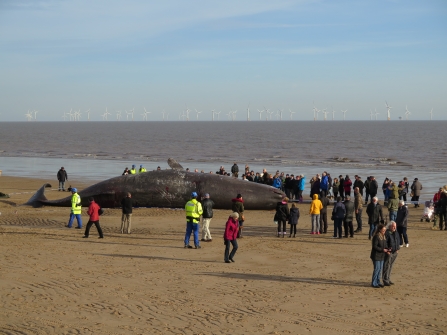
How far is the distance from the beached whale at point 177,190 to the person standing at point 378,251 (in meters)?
13.6

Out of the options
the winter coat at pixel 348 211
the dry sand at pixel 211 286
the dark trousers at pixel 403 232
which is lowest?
the dry sand at pixel 211 286

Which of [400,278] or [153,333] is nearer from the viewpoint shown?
[153,333]

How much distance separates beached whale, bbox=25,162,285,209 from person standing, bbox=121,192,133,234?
18.8 ft

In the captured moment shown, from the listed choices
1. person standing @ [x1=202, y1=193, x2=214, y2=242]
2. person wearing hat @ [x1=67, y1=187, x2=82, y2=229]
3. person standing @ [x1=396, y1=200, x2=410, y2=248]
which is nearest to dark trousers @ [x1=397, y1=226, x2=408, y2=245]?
person standing @ [x1=396, y1=200, x2=410, y2=248]

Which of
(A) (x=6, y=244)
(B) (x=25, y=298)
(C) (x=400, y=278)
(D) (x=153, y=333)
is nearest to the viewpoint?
(D) (x=153, y=333)

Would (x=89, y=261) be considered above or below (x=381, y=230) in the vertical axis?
below

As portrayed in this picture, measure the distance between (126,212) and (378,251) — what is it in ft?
34.4

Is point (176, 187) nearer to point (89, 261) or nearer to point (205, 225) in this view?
point (205, 225)

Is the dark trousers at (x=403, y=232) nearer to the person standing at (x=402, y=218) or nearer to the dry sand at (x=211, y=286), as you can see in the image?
the person standing at (x=402, y=218)

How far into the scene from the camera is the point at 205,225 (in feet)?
66.5

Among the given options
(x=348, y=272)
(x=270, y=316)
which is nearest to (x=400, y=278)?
(x=348, y=272)

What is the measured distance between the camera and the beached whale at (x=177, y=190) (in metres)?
27.9

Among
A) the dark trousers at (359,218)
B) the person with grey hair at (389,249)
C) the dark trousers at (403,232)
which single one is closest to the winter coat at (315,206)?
the dark trousers at (359,218)

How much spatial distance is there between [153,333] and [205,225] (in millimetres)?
9264
